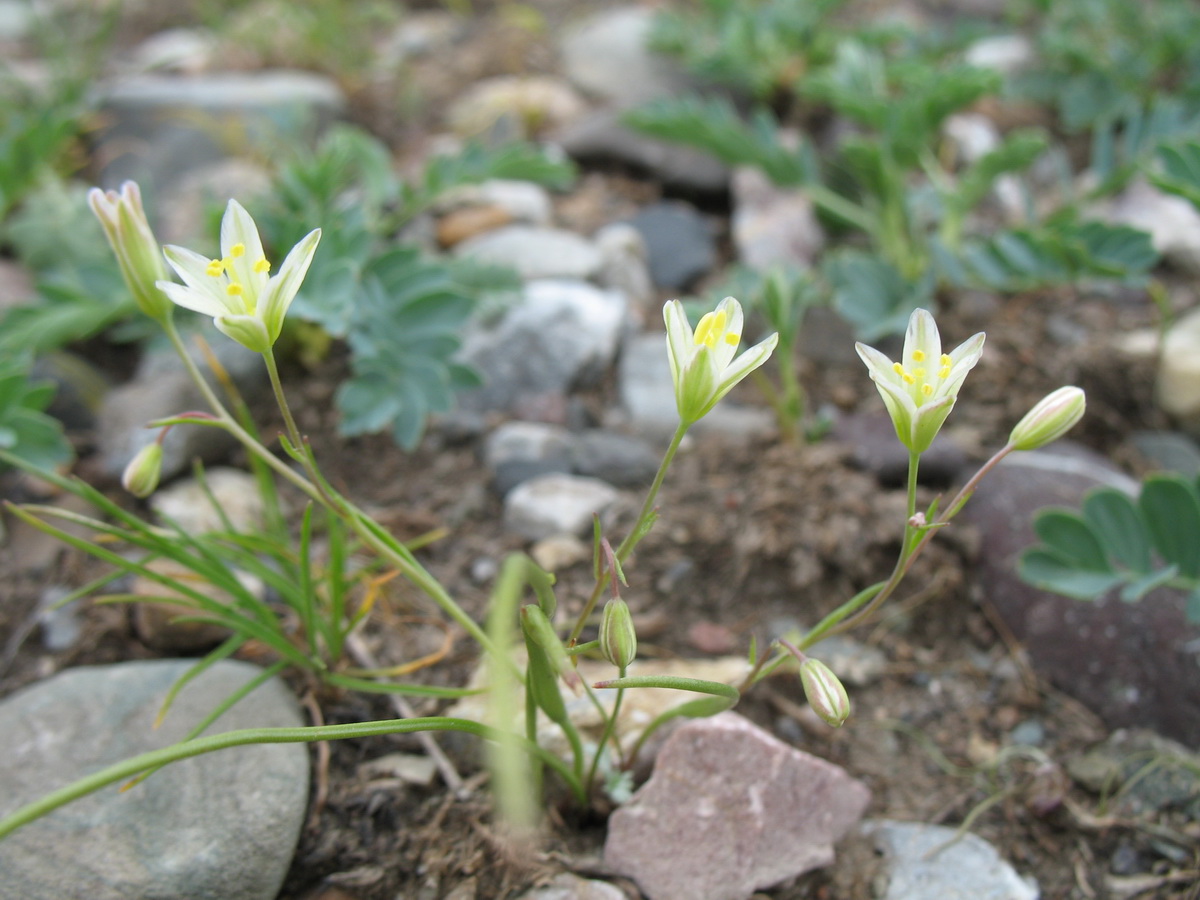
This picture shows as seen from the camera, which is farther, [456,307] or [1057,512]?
[456,307]

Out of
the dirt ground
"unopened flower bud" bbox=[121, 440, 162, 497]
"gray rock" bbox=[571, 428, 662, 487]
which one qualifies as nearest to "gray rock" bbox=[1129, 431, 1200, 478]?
the dirt ground

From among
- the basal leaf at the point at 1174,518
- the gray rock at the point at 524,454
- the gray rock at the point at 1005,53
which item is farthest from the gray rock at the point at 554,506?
the gray rock at the point at 1005,53

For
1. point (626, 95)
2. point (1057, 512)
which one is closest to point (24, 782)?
point (1057, 512)

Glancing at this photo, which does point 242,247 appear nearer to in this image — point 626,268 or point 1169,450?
point 626,268

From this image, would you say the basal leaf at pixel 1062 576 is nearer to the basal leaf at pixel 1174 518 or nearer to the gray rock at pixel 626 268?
the basal leaf at pixel 1174 518

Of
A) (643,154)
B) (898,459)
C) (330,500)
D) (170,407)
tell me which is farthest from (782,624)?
(643,154)

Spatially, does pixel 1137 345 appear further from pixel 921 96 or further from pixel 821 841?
pixel 821 841
